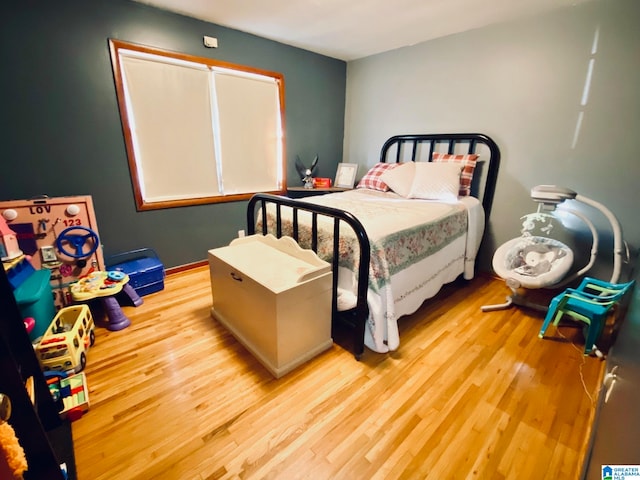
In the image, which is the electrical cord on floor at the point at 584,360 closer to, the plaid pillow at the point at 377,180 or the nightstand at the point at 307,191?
the plaid pillow at the point at 377,180

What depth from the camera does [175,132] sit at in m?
2.57

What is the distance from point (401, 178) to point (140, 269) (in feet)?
8.09

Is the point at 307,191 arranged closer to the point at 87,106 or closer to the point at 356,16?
the point at 356,16

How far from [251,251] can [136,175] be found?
1374mm

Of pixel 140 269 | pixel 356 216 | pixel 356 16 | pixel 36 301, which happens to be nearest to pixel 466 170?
pixel 356 216

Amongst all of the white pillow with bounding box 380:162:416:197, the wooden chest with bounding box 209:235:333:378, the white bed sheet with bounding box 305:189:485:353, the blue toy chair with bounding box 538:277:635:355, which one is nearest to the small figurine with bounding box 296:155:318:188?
the white bed sheet with bounding box 305:189:485:353

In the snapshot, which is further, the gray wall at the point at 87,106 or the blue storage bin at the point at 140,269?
the blue storage bin at the point at 140,269

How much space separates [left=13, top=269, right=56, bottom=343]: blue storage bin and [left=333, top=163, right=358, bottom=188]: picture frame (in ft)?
9.55

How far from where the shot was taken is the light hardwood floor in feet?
3.73

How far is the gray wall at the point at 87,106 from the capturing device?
190cm

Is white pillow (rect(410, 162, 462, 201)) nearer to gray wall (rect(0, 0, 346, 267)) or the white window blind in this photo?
the white window blind

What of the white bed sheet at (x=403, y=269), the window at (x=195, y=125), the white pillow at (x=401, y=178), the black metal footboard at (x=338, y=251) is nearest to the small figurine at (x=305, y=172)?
the window at (x=195, y=125)

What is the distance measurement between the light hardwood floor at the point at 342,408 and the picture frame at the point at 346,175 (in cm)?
212

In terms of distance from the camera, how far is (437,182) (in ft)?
8.47
